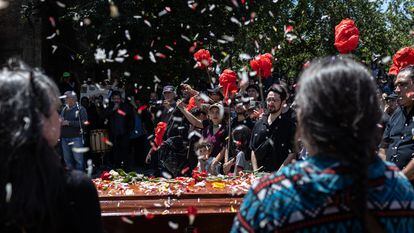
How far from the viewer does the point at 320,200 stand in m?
1.98

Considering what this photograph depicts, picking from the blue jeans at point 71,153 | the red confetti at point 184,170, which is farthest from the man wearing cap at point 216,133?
the blue jeans at point 71,153

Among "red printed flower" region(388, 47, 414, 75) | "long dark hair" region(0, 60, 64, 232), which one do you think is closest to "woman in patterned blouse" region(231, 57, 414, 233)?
"long dark hair" region(0, 60, 64, 232)

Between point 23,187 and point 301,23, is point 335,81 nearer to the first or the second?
point 23,187

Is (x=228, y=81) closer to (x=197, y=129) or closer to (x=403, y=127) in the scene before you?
(x=197, y=129)

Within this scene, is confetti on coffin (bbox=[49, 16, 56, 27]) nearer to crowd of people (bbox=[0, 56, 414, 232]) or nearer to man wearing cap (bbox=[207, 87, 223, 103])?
man wearing cap (bbox=[207, 87, 223, 103])

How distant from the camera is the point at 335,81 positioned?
1991mm

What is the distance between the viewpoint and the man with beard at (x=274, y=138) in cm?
624

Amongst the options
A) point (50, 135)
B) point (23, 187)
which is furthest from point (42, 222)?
point (50, 135)

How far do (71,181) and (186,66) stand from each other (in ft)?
38.3

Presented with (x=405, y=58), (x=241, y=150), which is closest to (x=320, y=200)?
(x=405, y=58)

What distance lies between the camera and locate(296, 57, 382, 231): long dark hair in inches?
77.2

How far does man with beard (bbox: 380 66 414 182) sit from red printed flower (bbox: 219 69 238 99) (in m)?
2.36

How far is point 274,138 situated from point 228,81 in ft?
3.78

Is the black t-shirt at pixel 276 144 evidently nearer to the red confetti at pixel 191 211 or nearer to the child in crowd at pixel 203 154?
the child in crowd at pixel 203 154
